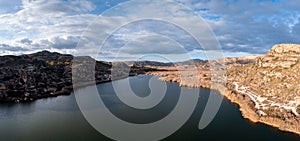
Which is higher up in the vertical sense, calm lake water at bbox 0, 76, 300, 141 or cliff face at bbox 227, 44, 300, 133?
cliff face at bbox 227, 44, 300, 133

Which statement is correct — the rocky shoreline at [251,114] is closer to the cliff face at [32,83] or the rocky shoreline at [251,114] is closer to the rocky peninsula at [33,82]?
the rocky peninsula at [33,82]

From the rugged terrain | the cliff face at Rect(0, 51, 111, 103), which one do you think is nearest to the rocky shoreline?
the rugged terrain

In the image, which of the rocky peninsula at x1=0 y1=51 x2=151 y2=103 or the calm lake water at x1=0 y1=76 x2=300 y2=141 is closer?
the calm lake water at x1=0 y1=76 x2=300 y2=141

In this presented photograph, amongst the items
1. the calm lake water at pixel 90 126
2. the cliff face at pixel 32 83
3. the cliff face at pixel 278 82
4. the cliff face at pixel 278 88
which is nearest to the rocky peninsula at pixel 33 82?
the cliff face at pixel 32 83

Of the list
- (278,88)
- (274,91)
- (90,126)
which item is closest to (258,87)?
(278,88)

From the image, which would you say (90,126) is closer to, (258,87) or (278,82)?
(258,87)

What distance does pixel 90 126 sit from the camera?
125ft

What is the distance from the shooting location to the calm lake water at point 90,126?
34188 mm

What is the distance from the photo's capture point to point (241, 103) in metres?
54.7

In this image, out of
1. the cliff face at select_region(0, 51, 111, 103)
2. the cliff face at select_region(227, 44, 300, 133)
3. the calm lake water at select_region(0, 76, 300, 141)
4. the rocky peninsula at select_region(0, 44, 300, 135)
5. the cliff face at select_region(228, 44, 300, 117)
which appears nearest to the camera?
the calm lake water at select_region(0, 76, 300, 141)

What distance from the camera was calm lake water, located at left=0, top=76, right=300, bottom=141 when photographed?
34.2 meters

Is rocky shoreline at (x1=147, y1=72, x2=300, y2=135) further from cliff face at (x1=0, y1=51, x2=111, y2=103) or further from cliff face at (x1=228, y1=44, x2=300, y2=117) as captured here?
cliff face at (x1=0, y1=51, x2=111, y2=103)

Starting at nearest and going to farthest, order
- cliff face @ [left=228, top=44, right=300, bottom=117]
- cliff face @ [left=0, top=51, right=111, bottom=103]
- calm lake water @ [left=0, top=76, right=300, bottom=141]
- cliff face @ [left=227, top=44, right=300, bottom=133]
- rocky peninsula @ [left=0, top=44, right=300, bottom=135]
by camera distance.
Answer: calm lake water @ [left=0, top=76, right=300, bottom=141] → cliff face @ [left=227, top=44, right=300, bottom=133] → rocky peninsula @ [left=0, top=44, right=300, bottom=135] → cliff face @ [left=228, top=44, right=300, bottom=117] → cliff face @ [left=0, top=51, right=111, bottom=103]

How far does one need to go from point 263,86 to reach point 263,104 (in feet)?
42.5
